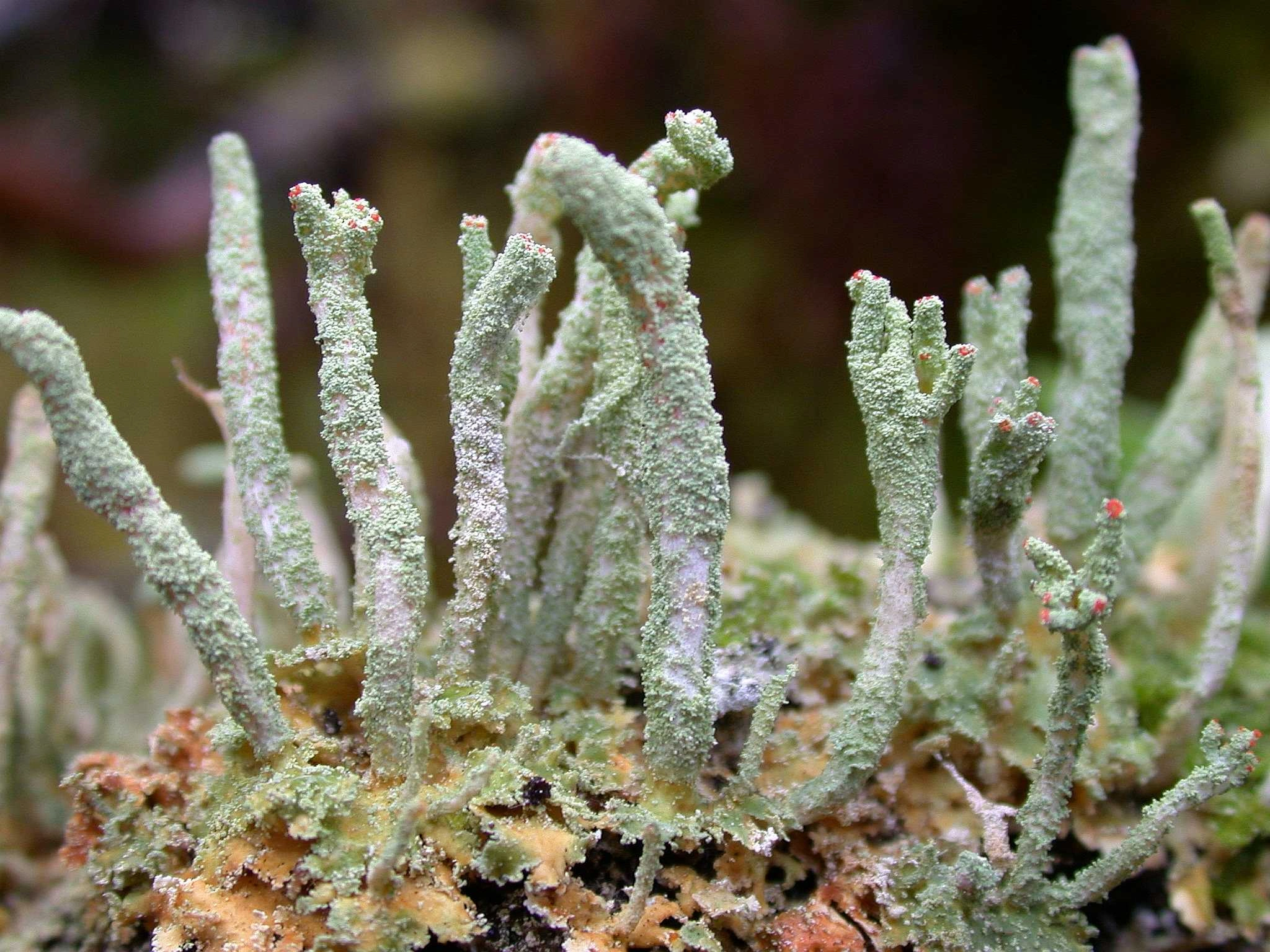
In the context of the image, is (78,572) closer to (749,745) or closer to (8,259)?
(8,259)

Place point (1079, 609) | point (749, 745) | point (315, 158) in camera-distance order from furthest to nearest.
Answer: point (315, 158)
point (749, 745)
point (1079, 609)

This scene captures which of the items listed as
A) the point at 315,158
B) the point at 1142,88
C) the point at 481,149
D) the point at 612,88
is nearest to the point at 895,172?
the point at 1142,88

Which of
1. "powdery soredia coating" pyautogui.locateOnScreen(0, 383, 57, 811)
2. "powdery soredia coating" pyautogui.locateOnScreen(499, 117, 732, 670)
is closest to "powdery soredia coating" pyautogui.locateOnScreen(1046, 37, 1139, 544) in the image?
"powdery soredia coating" pyautogui.locateOnScreen(499, 117, 732, 670)

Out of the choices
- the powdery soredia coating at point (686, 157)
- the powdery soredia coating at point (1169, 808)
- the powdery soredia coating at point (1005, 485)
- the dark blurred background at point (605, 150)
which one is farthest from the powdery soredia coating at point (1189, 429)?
the dark blurred background at point (605, 150)

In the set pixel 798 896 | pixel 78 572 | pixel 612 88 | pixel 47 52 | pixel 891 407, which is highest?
pixel 47 52

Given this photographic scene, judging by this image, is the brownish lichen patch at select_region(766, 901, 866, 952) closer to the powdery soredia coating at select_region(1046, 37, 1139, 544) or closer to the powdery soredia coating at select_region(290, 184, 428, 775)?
the powdery soredia coating at select_region(290, 184, 428, 775)

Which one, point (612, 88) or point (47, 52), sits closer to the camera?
point (612, 88)

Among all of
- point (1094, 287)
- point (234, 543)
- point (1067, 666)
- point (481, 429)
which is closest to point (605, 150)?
point (1094, 287)
